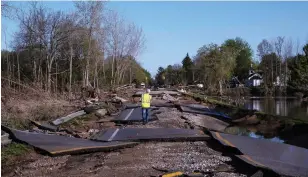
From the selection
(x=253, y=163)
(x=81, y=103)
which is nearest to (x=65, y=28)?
(x=81, y=103)

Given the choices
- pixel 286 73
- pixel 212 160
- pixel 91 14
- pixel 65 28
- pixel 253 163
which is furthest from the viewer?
pixel 286 73

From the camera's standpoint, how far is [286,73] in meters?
82.5

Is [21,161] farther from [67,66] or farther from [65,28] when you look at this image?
[67,66]

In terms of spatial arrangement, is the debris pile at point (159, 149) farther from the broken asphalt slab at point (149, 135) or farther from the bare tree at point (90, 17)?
the bare tree at point (90, 17)

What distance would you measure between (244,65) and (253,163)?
333 ft

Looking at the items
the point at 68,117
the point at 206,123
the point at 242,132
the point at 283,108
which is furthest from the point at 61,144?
the point at 283,108

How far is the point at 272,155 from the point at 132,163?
4.35 metres

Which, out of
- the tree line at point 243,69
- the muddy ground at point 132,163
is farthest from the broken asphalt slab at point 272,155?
the tree line at point 243,69

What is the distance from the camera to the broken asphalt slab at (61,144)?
10.0 meters

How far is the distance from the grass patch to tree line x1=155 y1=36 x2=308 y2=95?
57265 millimetres

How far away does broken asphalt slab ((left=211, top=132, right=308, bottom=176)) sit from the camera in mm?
8283

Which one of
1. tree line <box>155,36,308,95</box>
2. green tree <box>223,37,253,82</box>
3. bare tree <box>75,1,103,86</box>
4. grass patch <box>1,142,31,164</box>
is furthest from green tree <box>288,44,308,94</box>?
grass patch <box>1,142,31,164</box>

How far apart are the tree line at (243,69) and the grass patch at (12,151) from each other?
57265 millimetres

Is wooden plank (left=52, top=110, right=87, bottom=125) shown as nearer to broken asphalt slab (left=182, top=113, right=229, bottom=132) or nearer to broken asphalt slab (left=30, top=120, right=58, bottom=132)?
broken asphalt slab (left=30, top=120, right=58, bottom=132)
